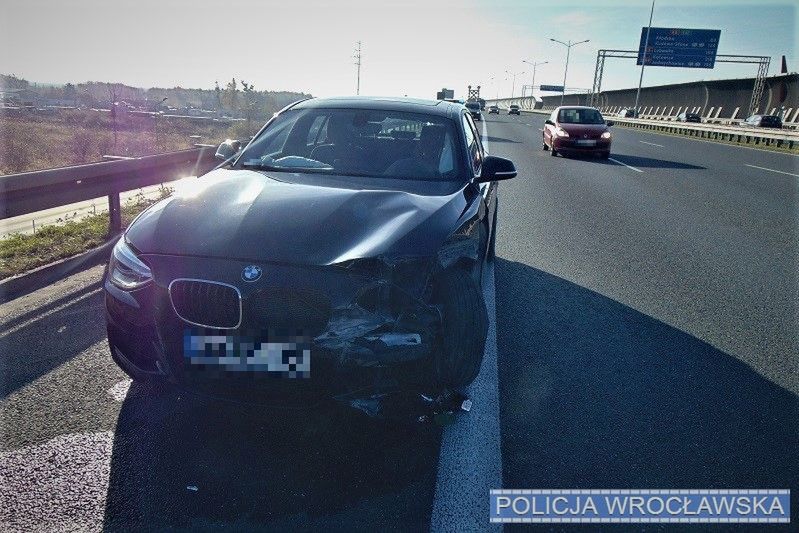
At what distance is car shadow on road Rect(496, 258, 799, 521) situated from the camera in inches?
105

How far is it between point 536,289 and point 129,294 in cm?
355

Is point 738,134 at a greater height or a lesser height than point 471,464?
greater

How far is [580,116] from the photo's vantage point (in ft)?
61.9

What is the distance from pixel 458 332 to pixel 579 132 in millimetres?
16686

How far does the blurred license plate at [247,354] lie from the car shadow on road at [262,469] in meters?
0.22

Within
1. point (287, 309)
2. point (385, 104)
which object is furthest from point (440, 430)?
point (385, 104)

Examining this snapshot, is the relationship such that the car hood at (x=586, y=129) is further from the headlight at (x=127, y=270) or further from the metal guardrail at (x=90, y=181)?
the headlight at (x=127, y=270)

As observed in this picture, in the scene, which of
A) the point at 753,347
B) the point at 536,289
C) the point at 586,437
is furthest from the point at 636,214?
the point at 586,437

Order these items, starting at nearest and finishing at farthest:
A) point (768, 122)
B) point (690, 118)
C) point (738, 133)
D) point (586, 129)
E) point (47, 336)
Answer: point (47, 336) < point (586, 129) < point (738, 133) < point (768, 122) < point (690, 118)

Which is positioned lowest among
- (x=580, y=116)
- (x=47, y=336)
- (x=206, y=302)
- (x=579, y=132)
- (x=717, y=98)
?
(x=47, y=336)

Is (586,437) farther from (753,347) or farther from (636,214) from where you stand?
(636,214)

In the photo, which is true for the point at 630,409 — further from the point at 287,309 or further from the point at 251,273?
the point at 251,273

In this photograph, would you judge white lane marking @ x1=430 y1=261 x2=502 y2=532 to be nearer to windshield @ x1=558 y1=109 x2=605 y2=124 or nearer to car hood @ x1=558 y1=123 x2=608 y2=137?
car hood @ x1=558 y1=123 x2=608 y2=137

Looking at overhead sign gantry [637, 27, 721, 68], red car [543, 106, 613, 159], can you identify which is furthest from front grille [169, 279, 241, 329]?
overhead sign gantry [637, 27, 721, 68]
